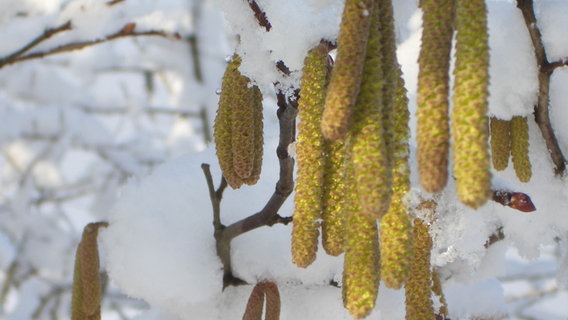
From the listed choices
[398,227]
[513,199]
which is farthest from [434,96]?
[513,199]

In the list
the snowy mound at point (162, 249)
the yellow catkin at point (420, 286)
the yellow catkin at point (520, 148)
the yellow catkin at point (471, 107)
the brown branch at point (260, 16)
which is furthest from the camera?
the snowy mound at point (162, 249)

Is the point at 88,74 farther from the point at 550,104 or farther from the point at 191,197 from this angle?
the point at 550,104

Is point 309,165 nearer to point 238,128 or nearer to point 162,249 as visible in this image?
point 238,128

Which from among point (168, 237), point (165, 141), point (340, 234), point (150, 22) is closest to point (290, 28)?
point (340, 234)

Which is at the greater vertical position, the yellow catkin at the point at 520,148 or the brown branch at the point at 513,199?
the yellow catkin at the point at 520,148

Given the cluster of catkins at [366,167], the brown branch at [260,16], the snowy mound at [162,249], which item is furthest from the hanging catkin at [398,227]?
the snowy mound at [162,249]

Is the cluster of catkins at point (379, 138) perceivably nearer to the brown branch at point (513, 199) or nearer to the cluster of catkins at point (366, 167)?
the cluster of catkins at point (366, 167)
